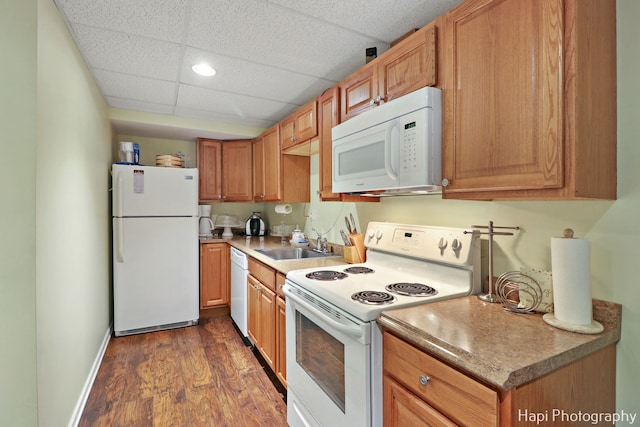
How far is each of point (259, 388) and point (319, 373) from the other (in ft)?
2.77

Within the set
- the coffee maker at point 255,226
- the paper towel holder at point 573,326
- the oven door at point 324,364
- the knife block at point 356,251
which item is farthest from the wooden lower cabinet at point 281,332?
the coffee maker at point 255,226

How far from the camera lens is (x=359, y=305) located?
124cm

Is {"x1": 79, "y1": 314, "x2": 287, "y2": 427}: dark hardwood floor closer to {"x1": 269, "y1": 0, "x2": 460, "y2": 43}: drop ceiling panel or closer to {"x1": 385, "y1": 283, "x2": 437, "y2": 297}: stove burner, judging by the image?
{"x1": 385, "y1": 283, "x2": 437, "y2": 297}: stove burner

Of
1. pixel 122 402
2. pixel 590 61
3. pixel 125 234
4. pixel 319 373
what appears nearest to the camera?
pixel 590 61

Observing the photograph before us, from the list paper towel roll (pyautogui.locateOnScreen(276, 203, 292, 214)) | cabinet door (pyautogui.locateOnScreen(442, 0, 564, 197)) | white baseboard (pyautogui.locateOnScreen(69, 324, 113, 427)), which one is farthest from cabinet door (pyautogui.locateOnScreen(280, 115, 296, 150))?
white baseboard (pyautogui.locateOnScreen(69, 324, 113, 427))

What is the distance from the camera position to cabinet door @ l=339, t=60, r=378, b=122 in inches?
66.7

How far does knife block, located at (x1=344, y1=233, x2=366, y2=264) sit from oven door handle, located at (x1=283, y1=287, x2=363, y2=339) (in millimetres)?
574

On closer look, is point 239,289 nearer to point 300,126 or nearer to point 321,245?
point 321,245

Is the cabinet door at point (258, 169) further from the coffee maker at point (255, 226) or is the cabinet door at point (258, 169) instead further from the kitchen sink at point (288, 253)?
the kitchen sink at point (288, 253)

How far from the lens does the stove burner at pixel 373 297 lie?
1.27 metres

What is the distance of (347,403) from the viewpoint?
1.27 m

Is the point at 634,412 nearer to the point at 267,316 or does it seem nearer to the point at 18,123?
the point at 267,316

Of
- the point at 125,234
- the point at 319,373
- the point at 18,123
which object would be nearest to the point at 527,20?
the point at 319,373

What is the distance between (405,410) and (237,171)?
328 centimetres
